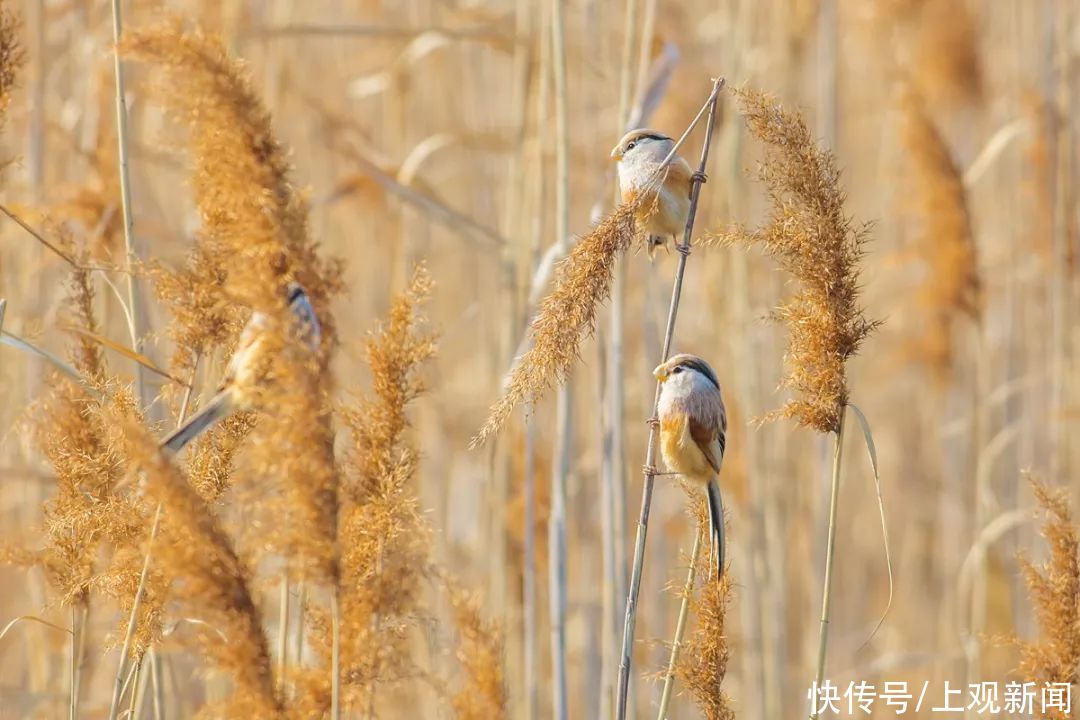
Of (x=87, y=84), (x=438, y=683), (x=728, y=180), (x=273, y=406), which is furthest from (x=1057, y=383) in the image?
(x=87, y=84)

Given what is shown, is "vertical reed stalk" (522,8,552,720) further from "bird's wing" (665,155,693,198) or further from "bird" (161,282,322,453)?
"bird" (161,282,322,453)

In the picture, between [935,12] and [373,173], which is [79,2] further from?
[935,12]

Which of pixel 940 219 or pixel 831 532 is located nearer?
pixel 831 532

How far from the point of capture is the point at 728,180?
9.09 ft

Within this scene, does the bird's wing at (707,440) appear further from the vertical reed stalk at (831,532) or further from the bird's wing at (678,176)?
the bird's wing at (678,176)

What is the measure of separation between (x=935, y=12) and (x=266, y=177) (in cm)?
313

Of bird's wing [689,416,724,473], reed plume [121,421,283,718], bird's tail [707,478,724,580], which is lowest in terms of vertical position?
reed plume [121,421,283,718]

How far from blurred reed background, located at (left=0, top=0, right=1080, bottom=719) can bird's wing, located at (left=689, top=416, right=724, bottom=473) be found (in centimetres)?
20

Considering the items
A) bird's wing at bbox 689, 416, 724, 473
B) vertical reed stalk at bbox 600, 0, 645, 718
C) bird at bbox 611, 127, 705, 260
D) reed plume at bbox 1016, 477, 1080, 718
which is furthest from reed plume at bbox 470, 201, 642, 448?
vertical reed stalk at bbox 600, 0, 645, 718

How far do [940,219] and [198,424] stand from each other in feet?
7.48

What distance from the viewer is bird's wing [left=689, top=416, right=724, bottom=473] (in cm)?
154

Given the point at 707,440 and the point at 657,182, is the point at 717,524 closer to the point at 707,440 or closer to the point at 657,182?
the point at 707,440

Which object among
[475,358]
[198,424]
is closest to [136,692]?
[198,424]

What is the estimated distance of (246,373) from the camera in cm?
119
